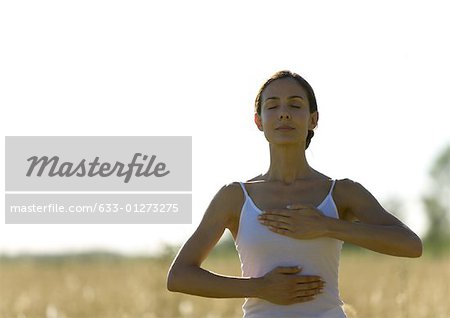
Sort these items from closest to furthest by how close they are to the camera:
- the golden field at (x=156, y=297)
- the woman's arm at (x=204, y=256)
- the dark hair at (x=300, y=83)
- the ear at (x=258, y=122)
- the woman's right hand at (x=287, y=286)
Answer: the woman's right hand at (x=287, y=286) < the woman's arm at (x=204, y=256) < the dark hair at (x=300, y=83) < the ear at (x=258, y=122) < the golden field at (x=156, y=297)

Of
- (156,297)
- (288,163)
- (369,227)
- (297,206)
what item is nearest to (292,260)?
(297,206)

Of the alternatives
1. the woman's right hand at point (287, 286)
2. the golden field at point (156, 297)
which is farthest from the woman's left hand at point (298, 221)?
the golden field at point (156, 297)

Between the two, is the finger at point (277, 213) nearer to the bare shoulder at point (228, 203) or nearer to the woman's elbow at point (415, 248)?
the bare shoulder at point (228, 203)

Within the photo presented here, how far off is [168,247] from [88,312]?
232 inches

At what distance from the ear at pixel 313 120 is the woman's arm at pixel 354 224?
0.29 m

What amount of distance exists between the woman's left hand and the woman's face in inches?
12.8

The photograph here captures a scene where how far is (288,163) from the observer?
5.07 metres

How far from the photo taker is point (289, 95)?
197 inches

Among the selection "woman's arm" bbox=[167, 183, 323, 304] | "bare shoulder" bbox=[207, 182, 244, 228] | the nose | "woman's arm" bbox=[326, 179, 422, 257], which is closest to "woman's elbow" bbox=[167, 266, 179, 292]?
"woman's arm" bbox=[167, 183, 323, 304]

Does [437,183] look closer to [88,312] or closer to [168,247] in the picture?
[88,312]

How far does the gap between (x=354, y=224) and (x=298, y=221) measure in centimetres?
23

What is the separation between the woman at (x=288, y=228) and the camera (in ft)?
15.7

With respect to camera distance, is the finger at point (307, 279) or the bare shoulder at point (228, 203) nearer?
the finger at point (307, 279)

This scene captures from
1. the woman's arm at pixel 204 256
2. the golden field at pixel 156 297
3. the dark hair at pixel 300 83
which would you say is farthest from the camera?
the golden field at pixel 156 297
